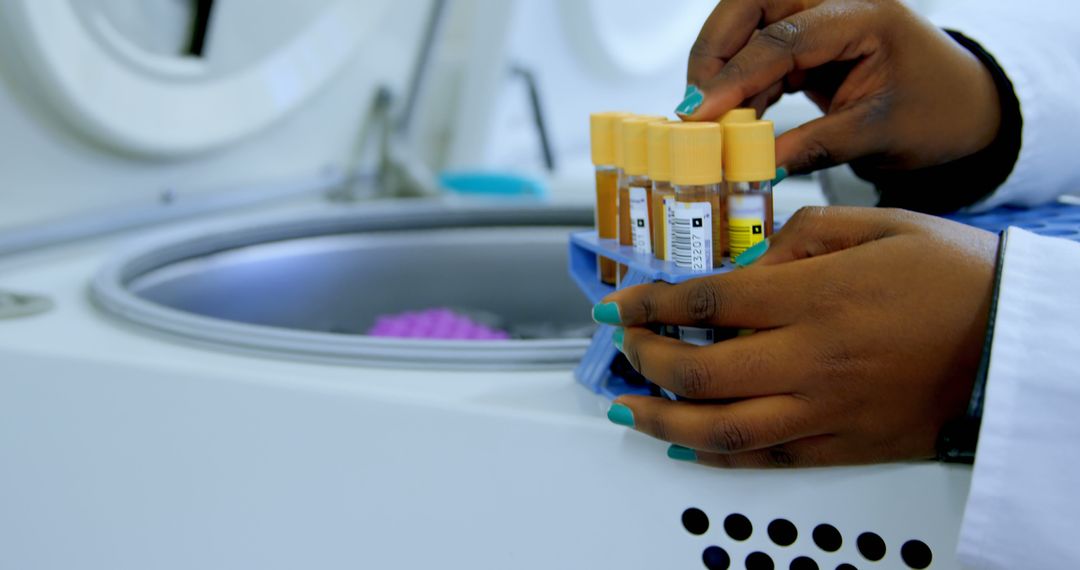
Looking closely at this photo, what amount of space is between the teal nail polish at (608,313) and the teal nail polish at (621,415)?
2.2 inches

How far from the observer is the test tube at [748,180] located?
1.98 ft

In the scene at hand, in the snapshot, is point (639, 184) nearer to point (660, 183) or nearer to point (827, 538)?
point (660, 183)

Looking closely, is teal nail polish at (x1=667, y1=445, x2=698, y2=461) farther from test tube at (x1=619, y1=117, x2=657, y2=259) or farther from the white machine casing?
test tube at (x1=619, y1=117, x2=657, y2=259)

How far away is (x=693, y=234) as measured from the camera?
2.00 feet

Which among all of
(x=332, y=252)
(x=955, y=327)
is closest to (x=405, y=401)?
(x=955, y=327)

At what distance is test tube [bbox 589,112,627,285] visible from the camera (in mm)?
743

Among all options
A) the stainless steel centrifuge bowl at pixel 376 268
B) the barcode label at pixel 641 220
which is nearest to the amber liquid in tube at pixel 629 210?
the barcode label at pixel 641 220

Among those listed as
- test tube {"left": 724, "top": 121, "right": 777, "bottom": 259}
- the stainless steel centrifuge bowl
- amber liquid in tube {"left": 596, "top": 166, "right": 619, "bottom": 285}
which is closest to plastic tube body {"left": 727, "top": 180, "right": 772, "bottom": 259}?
test tube {"left": 724, "top": 121, "right": 777, "bottom": 259}

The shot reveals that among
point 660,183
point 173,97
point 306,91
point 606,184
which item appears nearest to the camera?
point 660,183

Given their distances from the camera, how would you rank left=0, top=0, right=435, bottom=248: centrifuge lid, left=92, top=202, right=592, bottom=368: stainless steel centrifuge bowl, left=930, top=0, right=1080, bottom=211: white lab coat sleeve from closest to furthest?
left=930, top=0, right=1080, bottom=211: white lab coat sleeve
left=0, top=0, right=435, bottom=248: centrifuge lid
left=92, top=202, right=592, bottom=368: stainless steel centrifuge bowl

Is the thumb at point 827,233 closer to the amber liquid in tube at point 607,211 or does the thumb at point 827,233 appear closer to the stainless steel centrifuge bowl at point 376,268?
the amber liquid in tube at point 607,211

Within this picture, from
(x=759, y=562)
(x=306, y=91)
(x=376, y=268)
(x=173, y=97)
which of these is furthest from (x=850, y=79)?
(x=306, y=91)

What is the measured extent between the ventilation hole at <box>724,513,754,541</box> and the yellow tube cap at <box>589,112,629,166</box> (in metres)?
0.28

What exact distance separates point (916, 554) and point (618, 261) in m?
0.27
